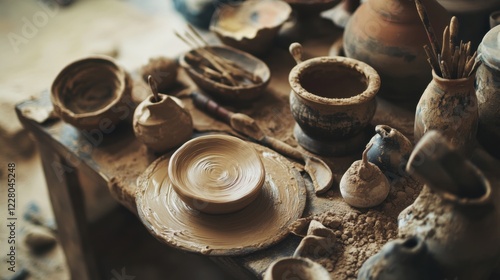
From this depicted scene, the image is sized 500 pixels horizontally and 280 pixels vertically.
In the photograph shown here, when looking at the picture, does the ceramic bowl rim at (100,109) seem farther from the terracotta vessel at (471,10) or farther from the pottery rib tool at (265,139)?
the terracotta vessel at (471,10)

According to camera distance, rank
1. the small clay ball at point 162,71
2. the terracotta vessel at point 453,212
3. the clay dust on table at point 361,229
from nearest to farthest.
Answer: the terracotta vessel at point 453,212, the clay dust on table at point 361,229, the small clay ball at point 162,71

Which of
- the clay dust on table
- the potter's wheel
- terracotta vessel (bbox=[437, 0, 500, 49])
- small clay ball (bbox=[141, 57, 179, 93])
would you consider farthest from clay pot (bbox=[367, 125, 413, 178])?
small clay ball (bbox=[141, 57, 179, 93])

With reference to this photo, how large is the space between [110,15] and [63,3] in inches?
17.1

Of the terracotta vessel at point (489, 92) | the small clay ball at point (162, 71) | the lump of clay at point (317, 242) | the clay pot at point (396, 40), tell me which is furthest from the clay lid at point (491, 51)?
the small clay ball at point (162, 71)

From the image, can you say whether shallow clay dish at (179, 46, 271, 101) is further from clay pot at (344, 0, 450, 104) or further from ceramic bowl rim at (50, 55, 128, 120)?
clay pot at (344, 0, 450, 104)

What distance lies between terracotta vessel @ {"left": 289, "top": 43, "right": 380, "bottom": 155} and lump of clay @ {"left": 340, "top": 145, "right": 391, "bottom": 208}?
175 millimetres

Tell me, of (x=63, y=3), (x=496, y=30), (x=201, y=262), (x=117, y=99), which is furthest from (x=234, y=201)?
(x=63, y=3)

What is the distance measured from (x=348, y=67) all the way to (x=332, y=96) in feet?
0.42

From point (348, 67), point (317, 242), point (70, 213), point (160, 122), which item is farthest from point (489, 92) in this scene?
point (70, 213)

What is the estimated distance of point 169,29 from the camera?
3.95m

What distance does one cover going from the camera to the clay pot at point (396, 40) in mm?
2064

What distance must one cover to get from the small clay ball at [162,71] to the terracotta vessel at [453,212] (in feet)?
4.32

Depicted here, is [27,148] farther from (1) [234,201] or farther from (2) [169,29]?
(1) [234,201]

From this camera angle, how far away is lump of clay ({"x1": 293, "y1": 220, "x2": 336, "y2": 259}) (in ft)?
5.45
